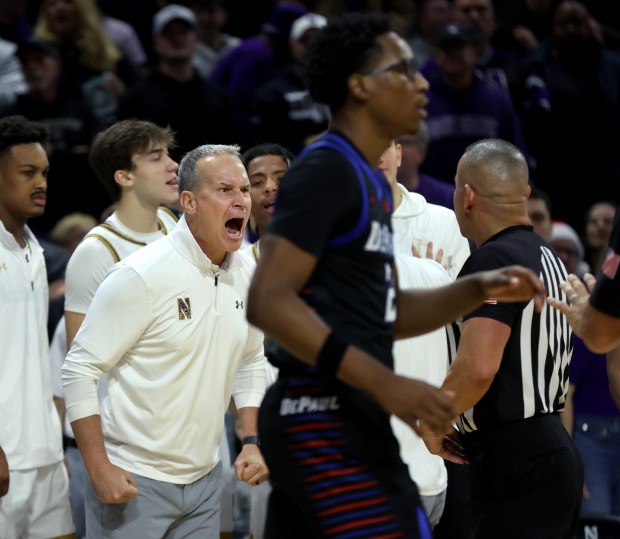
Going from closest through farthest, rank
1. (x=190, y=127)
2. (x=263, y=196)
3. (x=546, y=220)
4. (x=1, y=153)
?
(x=1, y=153) → (x=263, y=196) → (x=546, y=220) → (x=190, y=127)

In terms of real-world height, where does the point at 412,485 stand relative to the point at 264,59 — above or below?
above

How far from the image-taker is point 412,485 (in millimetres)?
3234

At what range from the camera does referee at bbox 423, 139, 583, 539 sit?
14.4 ft

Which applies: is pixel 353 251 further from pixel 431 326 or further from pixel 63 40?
pixel 63 40

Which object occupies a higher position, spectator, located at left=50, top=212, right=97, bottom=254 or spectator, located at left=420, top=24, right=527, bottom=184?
spectator, located at left=420, top=24, right=527, bottom=184

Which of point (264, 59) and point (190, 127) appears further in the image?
point (264, 59)

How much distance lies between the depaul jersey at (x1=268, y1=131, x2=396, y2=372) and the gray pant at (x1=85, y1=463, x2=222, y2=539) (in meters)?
1.65

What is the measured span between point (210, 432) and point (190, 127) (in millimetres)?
4482

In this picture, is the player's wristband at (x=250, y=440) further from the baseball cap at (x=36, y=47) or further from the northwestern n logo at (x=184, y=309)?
the baseball cap at (x=36, y=47)

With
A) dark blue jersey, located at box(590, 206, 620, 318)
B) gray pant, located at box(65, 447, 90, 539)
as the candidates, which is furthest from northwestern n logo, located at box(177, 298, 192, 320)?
gray pant, located at box(65, 447, 90, 539)

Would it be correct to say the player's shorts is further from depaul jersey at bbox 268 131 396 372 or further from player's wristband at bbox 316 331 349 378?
player's wristband at bbox 316 331 349 378

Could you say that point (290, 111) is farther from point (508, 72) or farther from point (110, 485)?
point (110, 485)

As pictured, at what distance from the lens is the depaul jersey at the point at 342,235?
10.0ft

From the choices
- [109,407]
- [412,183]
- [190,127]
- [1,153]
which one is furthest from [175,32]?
[109,407]
